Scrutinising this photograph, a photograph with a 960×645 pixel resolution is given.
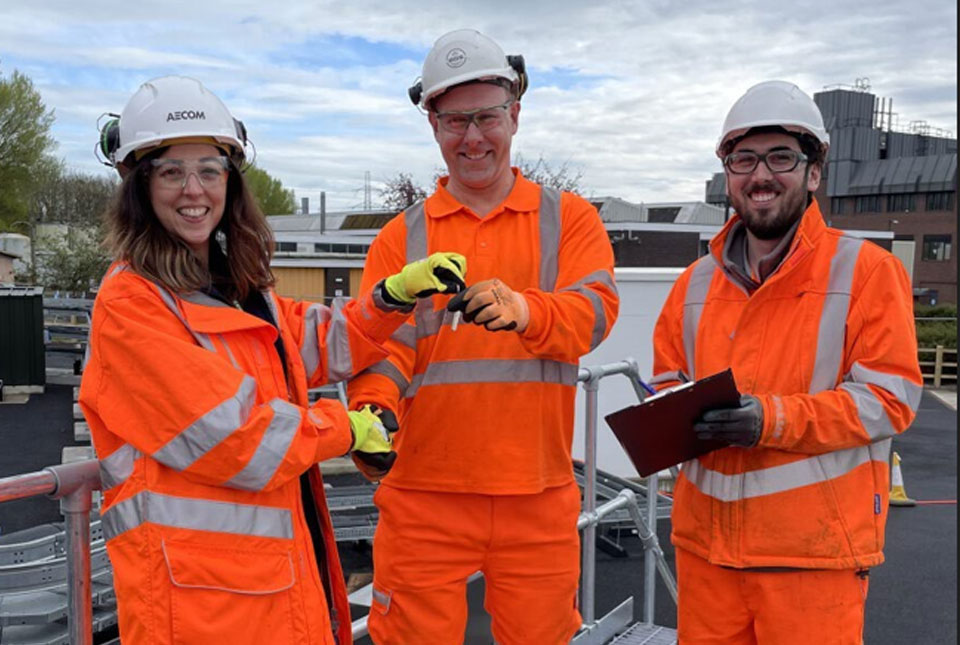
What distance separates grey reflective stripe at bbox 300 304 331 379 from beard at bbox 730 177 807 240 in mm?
1324

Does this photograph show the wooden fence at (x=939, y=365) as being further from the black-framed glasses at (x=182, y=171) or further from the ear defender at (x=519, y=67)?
the black-framed glasses at (x=182, y=171)

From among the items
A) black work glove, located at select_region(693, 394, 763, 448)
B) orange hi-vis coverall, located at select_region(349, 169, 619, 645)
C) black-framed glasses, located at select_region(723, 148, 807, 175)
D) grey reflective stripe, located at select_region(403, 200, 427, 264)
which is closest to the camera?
black work glove, located at select_region(693, 394, 763, 448)

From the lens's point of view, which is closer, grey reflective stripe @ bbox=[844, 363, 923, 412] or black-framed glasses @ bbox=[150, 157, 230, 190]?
black-framed glasses @ bbox=[150, 157, 230, 190]

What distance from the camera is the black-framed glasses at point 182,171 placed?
2.06 m

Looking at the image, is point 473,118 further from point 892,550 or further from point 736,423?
point 892,550

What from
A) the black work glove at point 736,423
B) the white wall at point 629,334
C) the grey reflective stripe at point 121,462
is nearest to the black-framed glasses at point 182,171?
the grey reflective stripe at point 121,462

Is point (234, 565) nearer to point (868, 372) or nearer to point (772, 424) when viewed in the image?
point (772, 424)

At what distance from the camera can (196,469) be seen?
185 centimetres

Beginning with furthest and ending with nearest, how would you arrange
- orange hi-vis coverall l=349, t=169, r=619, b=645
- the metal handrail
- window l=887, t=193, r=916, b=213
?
window l=887, t=193, r=916, b=213
orange hi-vis coverall l=349, t=169, r=619, b=645
the metal handrail

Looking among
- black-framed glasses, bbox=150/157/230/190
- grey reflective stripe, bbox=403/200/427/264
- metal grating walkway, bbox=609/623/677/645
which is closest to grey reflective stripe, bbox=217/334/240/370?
black-framed glasses, bbox=150/157/230/190

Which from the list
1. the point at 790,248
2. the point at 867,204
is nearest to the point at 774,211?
the point at 790,248

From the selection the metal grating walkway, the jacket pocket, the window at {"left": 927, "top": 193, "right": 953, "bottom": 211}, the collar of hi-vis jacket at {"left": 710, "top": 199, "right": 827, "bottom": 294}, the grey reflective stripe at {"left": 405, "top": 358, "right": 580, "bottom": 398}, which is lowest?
the metal grating walkway

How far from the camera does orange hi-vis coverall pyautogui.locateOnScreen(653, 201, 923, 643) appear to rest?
2.32 meters

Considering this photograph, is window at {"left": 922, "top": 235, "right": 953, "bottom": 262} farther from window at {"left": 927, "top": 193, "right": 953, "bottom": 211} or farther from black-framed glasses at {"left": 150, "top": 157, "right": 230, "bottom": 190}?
black-framed glasses at {"left": 150, "top": 157, "right": 230, "bottom": 190}
